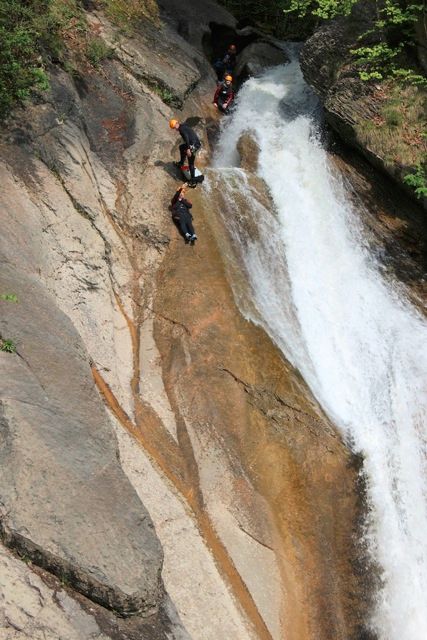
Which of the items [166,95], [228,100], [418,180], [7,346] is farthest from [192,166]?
[7,346]

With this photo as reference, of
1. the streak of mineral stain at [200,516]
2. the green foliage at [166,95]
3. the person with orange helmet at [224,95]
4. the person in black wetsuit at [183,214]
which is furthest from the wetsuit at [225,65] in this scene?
the streak of mineral stain at [200,516]

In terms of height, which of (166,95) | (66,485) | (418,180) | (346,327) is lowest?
(66,485)

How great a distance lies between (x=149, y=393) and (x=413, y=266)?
25.3 ft

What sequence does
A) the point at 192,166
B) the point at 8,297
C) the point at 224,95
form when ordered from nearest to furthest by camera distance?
the point at 8,297, the point at 192,166, the point at 224,95

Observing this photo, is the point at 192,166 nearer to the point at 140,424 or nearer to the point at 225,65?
the point at 140,424

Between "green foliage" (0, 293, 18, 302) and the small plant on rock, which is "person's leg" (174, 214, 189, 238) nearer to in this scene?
"green foliage" (0, 293, 18, 302)

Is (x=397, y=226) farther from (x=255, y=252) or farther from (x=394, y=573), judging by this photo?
(x=394, y=573)

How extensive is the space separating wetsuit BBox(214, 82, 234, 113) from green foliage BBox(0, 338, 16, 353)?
509 inches

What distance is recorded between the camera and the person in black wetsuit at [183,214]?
12.5m

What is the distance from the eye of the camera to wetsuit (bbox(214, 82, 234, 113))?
60.2 ft

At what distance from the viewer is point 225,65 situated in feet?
67.2

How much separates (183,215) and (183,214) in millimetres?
22

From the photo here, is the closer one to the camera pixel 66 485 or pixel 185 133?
pixel 66 485

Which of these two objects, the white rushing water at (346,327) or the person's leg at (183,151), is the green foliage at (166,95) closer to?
the white rushing water at (346,327)
